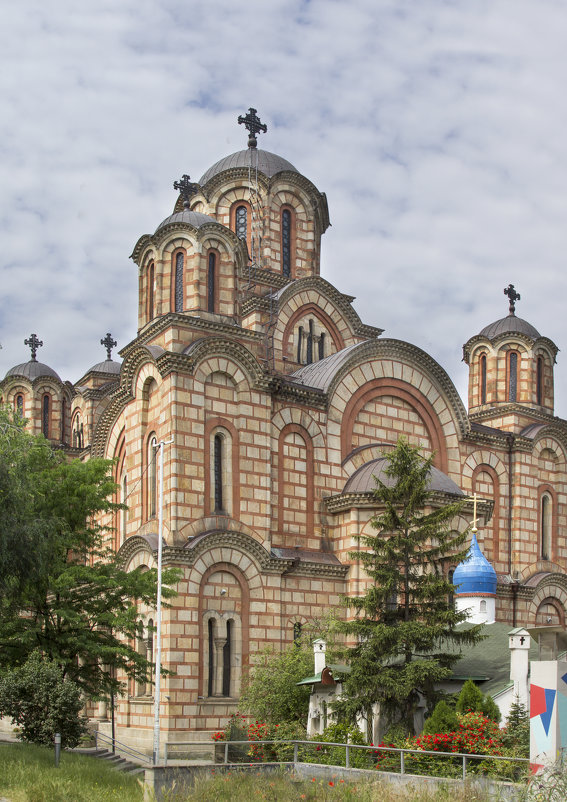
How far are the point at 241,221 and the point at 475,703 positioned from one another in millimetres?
23092

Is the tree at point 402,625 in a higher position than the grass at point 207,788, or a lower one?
higher

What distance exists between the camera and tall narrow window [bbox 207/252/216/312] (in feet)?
106

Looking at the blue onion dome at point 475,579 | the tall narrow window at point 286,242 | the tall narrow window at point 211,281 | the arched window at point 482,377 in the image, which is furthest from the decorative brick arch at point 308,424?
the arched window at point 482,377

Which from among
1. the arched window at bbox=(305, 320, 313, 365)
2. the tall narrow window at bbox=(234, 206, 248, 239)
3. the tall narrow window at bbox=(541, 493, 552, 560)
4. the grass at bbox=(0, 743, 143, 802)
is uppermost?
the tall narrow window at bbox=(234, 206, 248, 239)

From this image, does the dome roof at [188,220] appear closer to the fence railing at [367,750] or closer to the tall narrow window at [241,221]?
the tall narrow window at [241,221]

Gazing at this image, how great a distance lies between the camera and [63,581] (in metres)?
24.7

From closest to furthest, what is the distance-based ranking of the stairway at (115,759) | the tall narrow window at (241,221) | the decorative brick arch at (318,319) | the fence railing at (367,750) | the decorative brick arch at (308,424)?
the fence railing at (367,750)
the stairway at (115,759)
the decorative brick arch at (308,424)
the decorative brick arch at (318,319)
the tall narrow window at (241,221)

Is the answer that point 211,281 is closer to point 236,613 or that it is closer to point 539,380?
point 236,613

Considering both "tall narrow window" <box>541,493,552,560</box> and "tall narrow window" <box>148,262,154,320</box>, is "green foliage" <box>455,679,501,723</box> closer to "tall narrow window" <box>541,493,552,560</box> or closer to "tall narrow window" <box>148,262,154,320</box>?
"tall narrow window" <box>148,262,154,320</box>

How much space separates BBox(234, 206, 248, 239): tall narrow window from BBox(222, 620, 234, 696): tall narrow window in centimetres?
1631

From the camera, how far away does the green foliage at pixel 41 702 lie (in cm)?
2305

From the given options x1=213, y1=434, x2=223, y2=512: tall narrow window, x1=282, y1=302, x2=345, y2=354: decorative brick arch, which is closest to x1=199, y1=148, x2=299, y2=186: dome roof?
x1=282, y1=302, x2=345, y2=354: decorative brick arch

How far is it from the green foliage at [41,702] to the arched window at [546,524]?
21191 millimetres

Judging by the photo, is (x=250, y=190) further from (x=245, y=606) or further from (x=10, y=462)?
(x=10, y=462)
